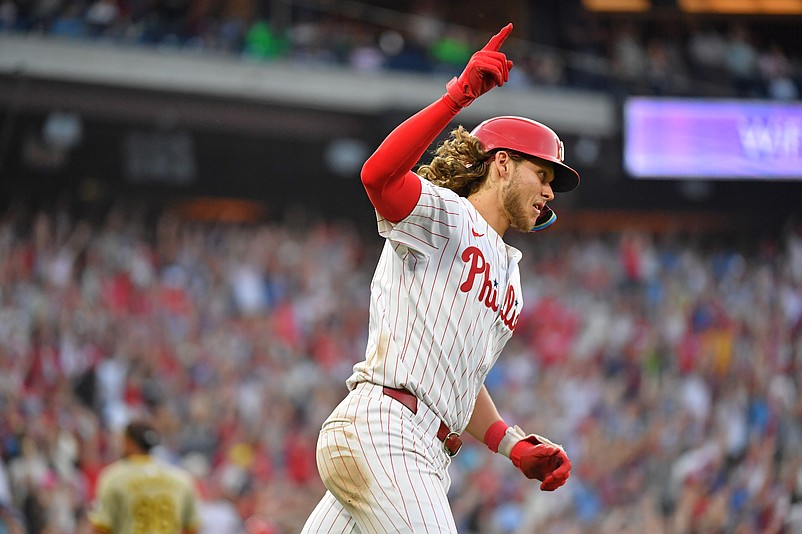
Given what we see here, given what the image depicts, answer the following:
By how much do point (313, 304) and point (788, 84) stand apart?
27.8 feet

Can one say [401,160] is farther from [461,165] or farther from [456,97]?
[461,165]

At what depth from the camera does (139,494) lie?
552 cm

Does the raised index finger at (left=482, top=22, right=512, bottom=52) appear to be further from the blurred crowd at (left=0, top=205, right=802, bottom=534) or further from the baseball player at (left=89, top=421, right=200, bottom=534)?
the blurred crowd at (left=0, top=205, right=802, bottom=534)

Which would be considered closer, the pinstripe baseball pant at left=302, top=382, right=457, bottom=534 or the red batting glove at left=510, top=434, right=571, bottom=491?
the pinstripe baseball pant at left=302, top=382, right=457, bottom=534

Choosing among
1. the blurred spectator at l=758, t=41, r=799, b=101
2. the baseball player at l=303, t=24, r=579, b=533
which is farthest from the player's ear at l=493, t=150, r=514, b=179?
the blurred spectator at l=758, t=41, r=799, b=101

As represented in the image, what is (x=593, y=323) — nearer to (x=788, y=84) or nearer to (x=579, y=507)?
(x=579, y=507)

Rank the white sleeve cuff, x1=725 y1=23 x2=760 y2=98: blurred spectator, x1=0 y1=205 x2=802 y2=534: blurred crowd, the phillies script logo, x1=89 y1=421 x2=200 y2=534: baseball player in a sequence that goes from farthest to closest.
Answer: x1=725 y1=23 x2=760 y2=98: blurred spectator < x1=0 y1=205 x2=802 y2=534: blurred crowd < x1=89 y1=421 x2=200 y2=534: baseball player < the white sleeve cuff < the phillies script logo

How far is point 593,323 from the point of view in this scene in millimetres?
13547

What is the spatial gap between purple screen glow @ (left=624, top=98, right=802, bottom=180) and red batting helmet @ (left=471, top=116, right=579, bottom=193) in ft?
41.9

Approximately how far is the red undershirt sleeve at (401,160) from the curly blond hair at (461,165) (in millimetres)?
423

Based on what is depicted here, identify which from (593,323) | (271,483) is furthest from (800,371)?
(271,483)

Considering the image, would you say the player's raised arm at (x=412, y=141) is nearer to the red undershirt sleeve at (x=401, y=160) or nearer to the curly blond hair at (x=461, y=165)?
the red undershirt sleeve at (x=401, y=160)

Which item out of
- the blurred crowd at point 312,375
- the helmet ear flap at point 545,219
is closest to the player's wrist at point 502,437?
the helmet ear flap at point 545,219

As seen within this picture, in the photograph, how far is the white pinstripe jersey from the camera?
296 centimetres
